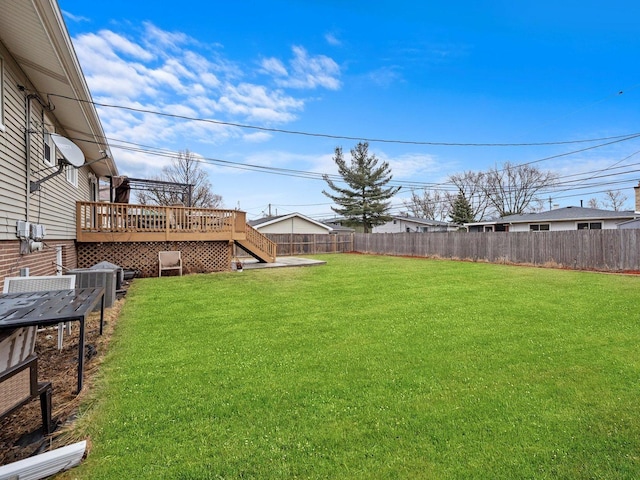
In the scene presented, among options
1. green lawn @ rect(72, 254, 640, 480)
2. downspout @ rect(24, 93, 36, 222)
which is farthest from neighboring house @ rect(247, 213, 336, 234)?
green lawn @ rect(72, 254, 640, 480)

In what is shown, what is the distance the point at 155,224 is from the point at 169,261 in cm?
131

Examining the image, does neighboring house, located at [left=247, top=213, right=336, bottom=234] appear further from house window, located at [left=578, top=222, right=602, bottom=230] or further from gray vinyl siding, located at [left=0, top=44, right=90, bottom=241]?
gray vinyl siding, located at [left=0, top=44, right=90, bottom=241]

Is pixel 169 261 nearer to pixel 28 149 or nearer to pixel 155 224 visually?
pixel 155 224

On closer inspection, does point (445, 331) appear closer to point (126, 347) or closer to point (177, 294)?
point (126, 347)

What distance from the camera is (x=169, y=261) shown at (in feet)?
35.6

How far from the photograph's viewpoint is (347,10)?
41.4 ft

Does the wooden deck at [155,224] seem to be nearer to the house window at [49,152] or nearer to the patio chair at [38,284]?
the house window at [49,152]

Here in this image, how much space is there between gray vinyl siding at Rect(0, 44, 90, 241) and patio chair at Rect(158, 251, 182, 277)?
389cm

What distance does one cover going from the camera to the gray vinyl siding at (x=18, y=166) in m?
4.28

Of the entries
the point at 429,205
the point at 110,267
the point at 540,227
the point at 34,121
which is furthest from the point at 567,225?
the point at 34,121

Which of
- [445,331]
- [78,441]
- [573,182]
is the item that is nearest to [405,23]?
[445,331]

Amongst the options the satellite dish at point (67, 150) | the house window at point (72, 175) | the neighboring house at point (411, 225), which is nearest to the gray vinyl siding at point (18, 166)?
the satellite dish at point (67, 150)

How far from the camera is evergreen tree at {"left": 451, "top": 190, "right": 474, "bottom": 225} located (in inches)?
1453

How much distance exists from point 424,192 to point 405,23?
1293 inches
